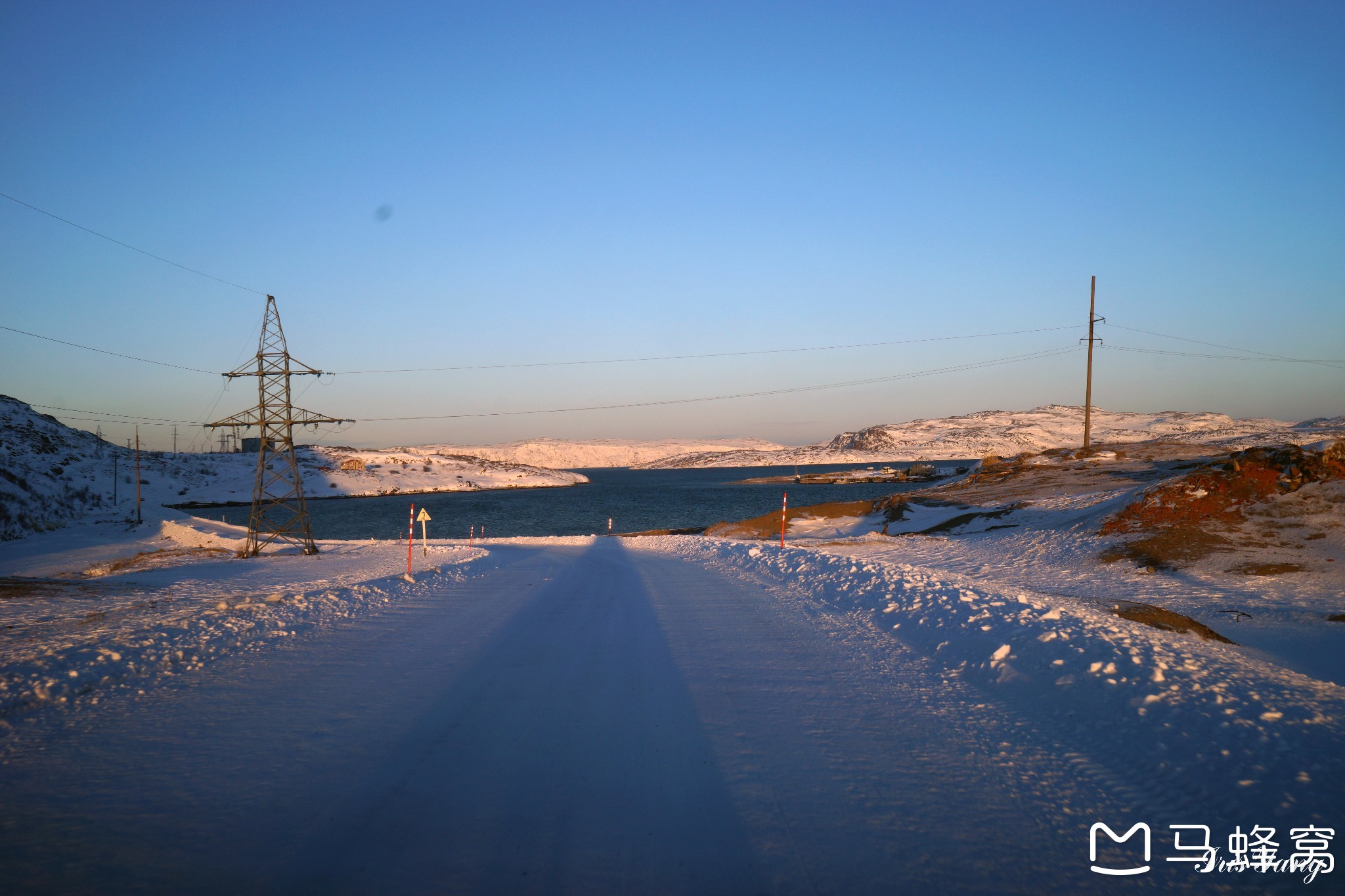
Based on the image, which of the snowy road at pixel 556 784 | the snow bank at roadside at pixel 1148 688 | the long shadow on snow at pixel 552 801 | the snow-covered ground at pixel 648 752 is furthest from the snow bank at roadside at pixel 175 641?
the snow bank at roadside at pixel 1148 688

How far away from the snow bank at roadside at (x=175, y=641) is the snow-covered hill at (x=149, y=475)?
36.8 m

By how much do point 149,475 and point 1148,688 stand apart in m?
123

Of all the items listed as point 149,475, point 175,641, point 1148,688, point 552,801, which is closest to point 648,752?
point 552,801

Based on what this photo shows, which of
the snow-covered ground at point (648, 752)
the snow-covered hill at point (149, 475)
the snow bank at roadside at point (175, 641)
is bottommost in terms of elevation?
the snow-covered hill at point (149, 475)

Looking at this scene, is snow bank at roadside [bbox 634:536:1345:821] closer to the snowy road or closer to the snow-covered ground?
the snow-covered ground

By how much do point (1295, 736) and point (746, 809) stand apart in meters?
5.08

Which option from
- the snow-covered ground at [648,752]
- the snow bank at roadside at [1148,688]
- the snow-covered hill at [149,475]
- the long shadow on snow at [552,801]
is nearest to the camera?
the long shadow on snow at [552,801]

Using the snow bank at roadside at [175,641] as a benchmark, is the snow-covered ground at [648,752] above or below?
above

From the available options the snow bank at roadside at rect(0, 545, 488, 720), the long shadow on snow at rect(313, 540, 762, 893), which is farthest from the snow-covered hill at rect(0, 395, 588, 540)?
the long shadow on snow at rect(313, 540, 762, 893)

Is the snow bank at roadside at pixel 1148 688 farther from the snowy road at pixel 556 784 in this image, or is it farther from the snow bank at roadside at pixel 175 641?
the snow bank at roadside at pixel 175 641

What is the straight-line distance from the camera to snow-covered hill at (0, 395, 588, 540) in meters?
47.8

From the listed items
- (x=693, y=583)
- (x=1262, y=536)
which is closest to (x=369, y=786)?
(x=693, y=583)

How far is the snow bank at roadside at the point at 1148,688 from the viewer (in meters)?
5.28

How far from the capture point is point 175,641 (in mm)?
9648
